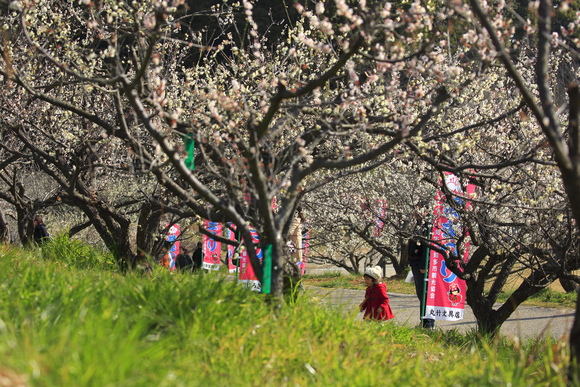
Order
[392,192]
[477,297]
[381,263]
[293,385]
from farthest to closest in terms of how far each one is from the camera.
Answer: [381,263], [392,192], [477,297], [293,385]

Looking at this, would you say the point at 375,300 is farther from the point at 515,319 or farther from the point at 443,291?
the point at 515,319

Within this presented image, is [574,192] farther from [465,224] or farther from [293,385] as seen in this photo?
[465,224]

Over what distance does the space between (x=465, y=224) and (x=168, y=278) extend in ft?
12.5

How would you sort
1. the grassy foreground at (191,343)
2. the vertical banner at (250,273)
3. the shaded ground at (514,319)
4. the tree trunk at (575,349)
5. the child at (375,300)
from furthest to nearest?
the shaded ground at (514,319), the child at (375,300), the vertical banner at (250,273), the tree trunk at (575,349), the grassy foreground at (191,343)

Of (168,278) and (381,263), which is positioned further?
(381,263)

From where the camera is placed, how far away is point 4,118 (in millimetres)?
9289

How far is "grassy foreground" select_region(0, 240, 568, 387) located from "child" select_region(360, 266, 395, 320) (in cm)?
215

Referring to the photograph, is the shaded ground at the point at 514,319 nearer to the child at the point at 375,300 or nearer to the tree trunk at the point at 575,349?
the child at the point at 375,300

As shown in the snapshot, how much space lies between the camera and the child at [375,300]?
777cm

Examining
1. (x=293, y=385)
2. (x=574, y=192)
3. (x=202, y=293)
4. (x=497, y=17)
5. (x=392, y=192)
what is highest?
(x=497, y=17)

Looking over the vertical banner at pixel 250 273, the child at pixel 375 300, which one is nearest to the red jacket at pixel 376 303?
the child at pixel 375 300

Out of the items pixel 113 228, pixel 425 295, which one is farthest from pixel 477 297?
pixel 113 228

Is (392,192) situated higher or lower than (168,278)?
higher

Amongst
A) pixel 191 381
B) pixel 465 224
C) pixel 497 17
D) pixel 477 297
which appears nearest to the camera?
pixel 191 381
